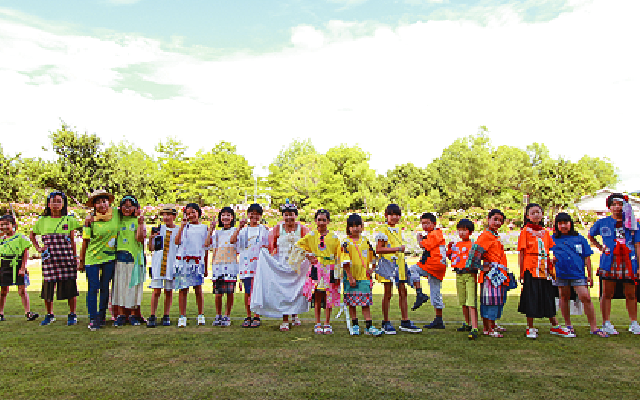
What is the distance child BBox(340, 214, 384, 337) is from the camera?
607 centimetres

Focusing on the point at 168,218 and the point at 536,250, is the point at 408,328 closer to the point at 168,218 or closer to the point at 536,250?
the point at 536,250

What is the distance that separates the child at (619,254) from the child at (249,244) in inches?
186

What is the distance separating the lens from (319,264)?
6.33 m

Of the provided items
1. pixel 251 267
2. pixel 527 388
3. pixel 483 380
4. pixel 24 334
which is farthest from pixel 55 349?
pixel 527 388

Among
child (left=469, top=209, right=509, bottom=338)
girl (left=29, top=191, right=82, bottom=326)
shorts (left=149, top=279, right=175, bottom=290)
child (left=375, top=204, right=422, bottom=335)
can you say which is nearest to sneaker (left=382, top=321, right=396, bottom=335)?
child (left=375, top=204, right=422, bottom=335)

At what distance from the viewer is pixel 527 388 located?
3998 millimetres

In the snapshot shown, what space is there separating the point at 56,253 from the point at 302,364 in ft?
14.2

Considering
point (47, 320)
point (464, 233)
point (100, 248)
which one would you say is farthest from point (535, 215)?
point (47, 320)

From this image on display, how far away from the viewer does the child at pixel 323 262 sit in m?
6.27

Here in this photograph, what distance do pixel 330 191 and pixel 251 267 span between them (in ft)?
124

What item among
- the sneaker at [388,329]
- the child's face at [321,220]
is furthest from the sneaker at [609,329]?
the child's face at [321,220]

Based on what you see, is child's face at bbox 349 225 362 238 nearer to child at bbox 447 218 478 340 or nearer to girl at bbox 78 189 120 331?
child at bbox 447 218 478 340

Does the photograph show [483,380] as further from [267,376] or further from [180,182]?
[180,182]

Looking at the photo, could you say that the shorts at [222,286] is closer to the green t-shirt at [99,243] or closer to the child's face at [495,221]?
the green t-shirt at [99,243]
